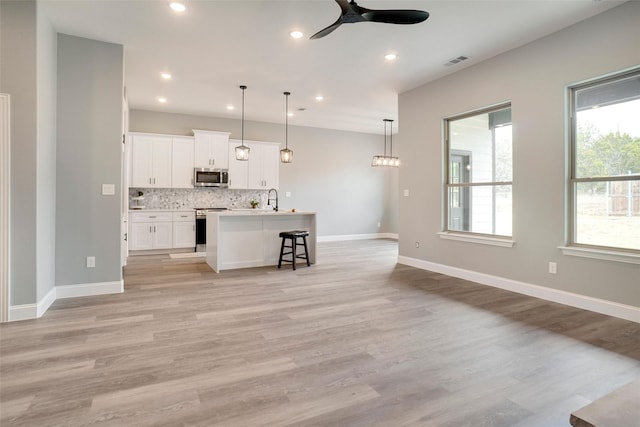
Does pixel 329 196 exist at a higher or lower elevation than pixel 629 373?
higher

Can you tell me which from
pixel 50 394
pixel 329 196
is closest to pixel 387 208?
pixel 329 196

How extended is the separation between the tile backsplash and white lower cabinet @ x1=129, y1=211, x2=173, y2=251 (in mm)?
422

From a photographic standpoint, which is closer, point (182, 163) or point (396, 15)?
point (396, 15)

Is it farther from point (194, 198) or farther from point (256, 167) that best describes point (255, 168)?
point (194, 198)

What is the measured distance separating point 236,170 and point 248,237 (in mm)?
2694

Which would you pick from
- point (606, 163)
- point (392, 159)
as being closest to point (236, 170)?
point (392, 159)

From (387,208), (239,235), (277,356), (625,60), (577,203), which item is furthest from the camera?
(387,208)

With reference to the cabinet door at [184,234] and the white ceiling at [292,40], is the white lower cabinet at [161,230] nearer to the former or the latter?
the cabinet door at [184,234]

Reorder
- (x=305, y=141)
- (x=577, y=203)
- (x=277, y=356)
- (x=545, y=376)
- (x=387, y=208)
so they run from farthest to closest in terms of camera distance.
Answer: (x=387, y=208)
(x=305, y=141)
(x=577, y=203)
(x=277, y=356)
(x=545, y=376)

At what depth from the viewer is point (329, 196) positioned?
9344 mm

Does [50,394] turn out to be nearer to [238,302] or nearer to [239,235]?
A: [238,302]

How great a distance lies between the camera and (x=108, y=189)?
4102 mm

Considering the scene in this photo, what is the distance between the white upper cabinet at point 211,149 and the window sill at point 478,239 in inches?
194

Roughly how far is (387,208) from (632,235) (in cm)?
704
